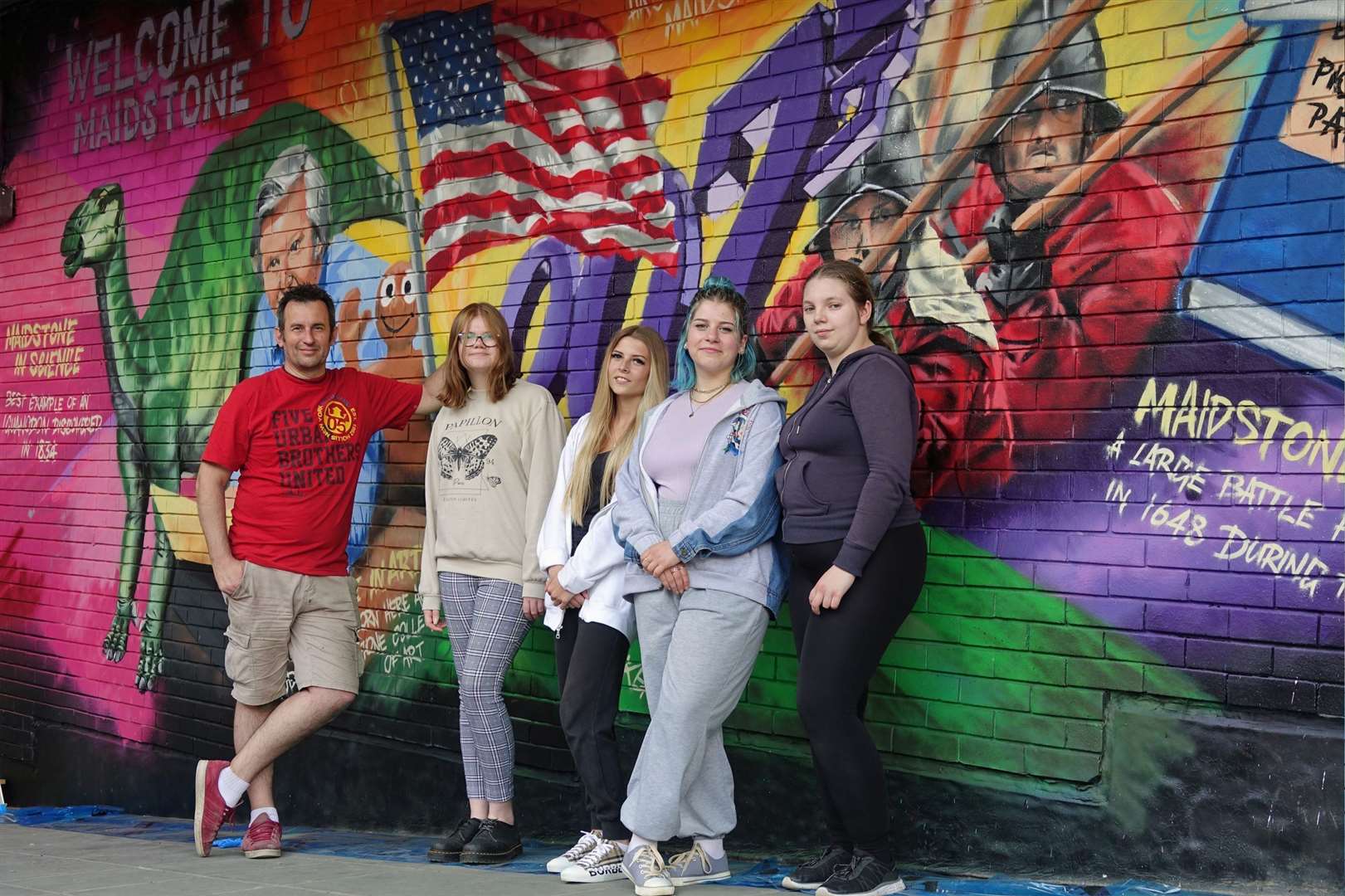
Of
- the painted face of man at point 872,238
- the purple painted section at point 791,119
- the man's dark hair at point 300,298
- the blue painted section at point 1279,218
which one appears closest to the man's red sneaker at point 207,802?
the man's dark hair at point 300,298

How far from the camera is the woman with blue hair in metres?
4.15

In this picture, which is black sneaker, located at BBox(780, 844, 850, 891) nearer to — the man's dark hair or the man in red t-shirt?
the man in red t-shirt

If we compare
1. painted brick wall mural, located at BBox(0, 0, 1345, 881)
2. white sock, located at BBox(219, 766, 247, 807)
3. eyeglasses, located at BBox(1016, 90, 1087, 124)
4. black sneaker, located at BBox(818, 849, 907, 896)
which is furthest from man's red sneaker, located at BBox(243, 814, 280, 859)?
eyeglasses, located at BBox(1016, 90, 1087, 124)

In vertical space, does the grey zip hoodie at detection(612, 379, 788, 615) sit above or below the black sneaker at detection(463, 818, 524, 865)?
above

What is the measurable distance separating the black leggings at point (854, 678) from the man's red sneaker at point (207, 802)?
253cm

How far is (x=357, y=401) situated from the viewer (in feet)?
18.1

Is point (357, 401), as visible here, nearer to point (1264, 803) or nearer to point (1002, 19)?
point (1002, 19)

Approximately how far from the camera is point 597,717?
4.60 m

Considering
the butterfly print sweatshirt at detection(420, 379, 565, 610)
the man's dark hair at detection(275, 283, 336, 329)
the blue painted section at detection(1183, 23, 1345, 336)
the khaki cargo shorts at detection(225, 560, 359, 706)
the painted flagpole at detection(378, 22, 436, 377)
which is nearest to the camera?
the blue painted section at detection(1183, 23, 1345, 336)

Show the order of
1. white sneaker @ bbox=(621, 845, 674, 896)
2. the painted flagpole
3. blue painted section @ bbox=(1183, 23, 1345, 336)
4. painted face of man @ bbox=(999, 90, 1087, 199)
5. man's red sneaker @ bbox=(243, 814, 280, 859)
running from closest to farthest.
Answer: blue painted section @ bbox=(1183, 23, 1345, 336), white sneaker @ bbox=(621, 845, 674, 896), painted face of man @ bbox=(999, 90, 1087, 199), man's red sneaker @ bbox=(243, 814, 280, 859), the painted flagpole

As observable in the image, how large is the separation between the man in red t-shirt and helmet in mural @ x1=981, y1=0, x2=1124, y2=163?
2.47 metres

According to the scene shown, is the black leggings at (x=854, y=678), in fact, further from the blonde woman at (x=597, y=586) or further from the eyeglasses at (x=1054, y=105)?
the eyeglasses at (x=1054, y=105)

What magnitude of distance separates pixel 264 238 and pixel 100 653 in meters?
2.86

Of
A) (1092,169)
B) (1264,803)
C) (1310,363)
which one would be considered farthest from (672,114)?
(1264,803)
